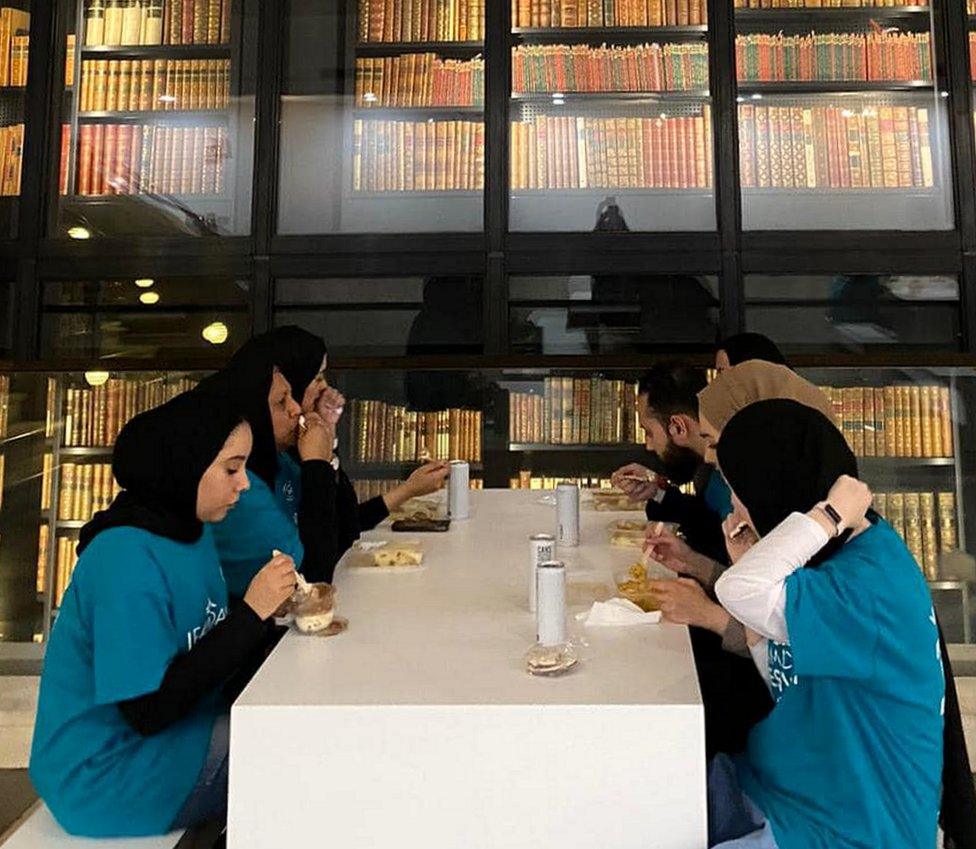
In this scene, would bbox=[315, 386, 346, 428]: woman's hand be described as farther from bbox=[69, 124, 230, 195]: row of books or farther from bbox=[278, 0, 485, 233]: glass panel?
bbox=[69, 124, 230, 195]: row of books

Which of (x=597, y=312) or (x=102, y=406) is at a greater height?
(x=597, y=312)

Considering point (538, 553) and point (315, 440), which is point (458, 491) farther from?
point (538, 553)

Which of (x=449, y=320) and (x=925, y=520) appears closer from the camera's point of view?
(x=925, y=520)

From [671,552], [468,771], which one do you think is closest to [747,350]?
[671,552]

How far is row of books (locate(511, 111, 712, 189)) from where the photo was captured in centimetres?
411

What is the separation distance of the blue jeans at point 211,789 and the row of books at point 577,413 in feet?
7.43

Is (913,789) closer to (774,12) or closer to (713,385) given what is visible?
(713,385)

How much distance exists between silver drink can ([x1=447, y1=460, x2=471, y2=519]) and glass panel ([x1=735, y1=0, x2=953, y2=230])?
219 centimetres

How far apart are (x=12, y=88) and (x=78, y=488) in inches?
81.1

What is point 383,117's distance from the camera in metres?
4.27

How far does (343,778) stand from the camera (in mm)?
1087

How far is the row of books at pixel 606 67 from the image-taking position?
4.15 metres

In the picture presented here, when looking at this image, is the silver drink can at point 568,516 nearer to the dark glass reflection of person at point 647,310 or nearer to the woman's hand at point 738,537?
the woman's hand at point 738,537

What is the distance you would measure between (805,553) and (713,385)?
0.78 meters
